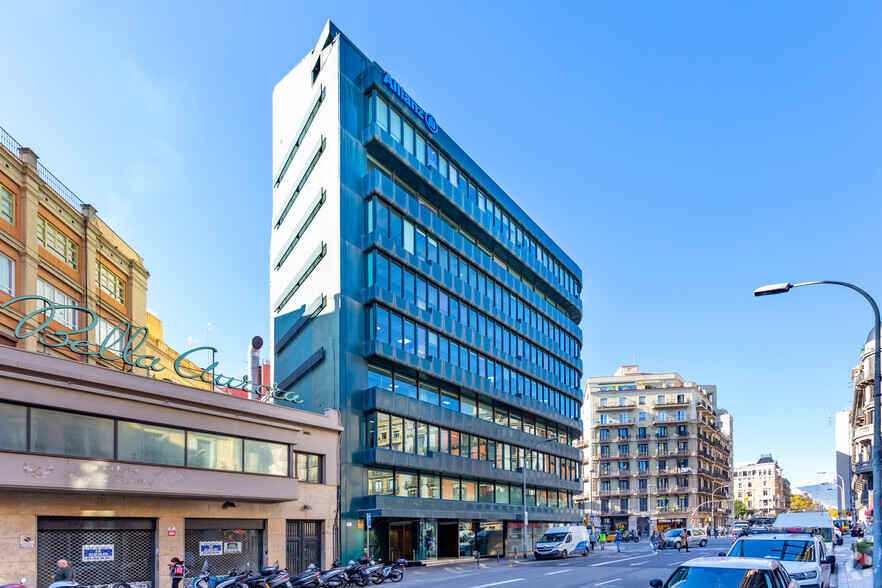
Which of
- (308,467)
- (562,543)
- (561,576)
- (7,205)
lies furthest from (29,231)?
(562,543)

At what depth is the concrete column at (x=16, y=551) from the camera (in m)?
22.3

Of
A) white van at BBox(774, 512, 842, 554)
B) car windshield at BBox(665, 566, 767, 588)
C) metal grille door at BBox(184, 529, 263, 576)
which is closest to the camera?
car windshield at BBox(665, 566, 767, 588)

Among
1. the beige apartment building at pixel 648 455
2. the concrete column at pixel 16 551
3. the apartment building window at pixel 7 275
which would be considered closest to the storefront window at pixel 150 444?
the concrete column at pixel 16 551

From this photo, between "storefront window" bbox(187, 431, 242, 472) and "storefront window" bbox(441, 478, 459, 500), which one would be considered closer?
"storefront window" bbox(187, 431, 242, 472)

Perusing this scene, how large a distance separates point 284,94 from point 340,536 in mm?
32252

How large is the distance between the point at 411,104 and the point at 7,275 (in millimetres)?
25193

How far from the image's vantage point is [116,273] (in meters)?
42.5

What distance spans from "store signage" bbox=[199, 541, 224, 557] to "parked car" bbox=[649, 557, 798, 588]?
20947mm

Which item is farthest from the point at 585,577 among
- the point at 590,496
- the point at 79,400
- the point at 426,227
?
the point at 590,496

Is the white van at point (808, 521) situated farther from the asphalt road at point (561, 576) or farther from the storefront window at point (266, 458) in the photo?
the storefront window at point (266, 458)

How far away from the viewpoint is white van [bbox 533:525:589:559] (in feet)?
154

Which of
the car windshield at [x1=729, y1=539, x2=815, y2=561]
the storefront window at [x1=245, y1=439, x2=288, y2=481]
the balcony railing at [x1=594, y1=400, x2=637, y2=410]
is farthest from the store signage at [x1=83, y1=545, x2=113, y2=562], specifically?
the balcony railing at [x1=594, y1=400, x2=637, y2=410]

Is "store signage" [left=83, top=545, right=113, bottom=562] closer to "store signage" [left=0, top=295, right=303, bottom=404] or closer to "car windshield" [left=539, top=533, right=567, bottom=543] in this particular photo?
"store signage" [left=0, top=295, right=303, bottom=404]

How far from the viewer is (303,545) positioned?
34906mm
